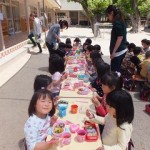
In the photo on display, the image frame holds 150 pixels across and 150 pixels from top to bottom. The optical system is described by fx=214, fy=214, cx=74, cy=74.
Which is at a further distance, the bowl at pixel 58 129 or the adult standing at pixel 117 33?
the adult standing at pixel 117 33

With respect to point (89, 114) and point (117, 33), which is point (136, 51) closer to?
point (117, 33)

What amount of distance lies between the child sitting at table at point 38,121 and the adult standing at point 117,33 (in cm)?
249

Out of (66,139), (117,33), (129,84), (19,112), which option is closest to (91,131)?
(66,139)

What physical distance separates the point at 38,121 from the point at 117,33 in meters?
2.70

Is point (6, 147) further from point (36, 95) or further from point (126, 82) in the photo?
point (126, 82)

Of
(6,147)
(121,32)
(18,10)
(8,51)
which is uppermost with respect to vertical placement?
(18,10)

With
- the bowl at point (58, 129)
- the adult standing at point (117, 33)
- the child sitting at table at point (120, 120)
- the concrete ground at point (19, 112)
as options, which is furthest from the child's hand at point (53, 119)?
the adult standing at point (117, 33)

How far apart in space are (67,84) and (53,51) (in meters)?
3.33

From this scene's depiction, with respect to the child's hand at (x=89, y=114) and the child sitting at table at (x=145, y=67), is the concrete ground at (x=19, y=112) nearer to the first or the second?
the child sitting at table at (x=145, y=67)

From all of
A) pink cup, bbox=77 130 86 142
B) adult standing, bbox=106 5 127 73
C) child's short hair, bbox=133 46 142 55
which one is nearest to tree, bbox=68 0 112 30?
child's short hair, bbox=133 46 142 55

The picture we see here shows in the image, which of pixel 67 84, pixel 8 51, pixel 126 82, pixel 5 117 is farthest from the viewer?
pixel 8 51

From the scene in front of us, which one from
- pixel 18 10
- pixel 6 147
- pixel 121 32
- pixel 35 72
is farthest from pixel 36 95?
pixel 18 10

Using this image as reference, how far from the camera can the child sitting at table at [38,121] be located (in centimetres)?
203

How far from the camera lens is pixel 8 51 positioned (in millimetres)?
8859
